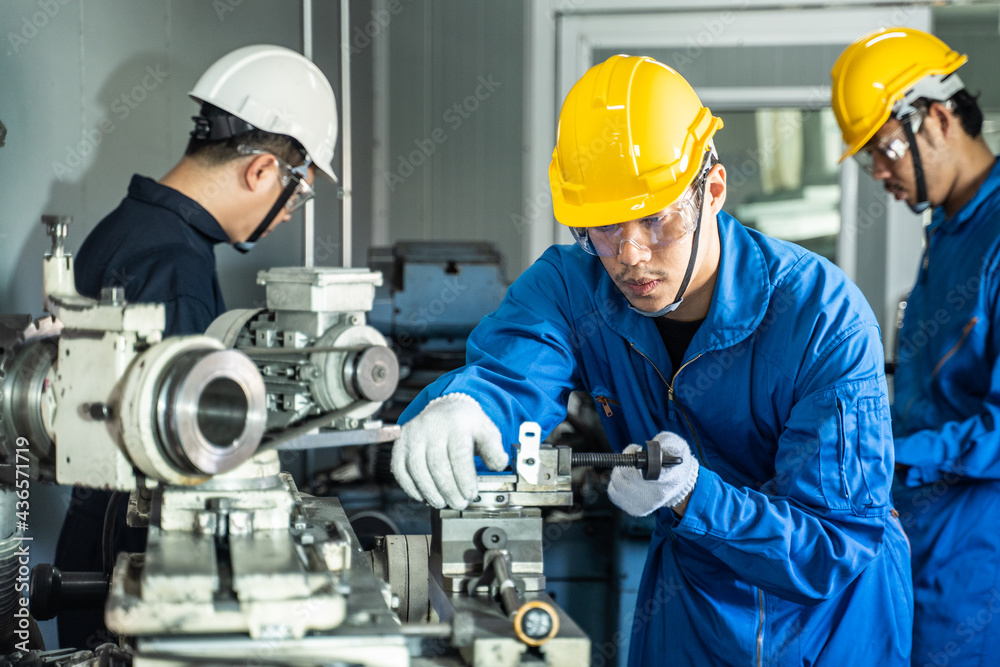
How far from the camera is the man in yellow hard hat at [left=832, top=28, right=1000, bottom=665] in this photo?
1.90m

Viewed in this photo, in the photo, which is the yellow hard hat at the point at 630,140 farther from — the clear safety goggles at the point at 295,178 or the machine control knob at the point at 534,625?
the clear safety goggles at the point at 295,178

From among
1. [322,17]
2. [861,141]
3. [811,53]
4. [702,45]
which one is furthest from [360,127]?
[861,141]

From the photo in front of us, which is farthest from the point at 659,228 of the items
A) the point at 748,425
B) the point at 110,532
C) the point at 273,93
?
the point at 273,93

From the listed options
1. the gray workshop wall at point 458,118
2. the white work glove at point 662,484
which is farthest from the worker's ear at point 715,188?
the gray workshop wall at point 458,118

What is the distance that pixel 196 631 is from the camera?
0.79 metres

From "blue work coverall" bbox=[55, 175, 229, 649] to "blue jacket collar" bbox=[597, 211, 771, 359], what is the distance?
80 centimetres

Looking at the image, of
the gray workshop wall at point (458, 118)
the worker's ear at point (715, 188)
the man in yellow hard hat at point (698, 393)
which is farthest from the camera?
the gray workshop wall at point (458, 118)

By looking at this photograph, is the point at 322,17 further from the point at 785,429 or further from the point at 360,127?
the point at 785,429

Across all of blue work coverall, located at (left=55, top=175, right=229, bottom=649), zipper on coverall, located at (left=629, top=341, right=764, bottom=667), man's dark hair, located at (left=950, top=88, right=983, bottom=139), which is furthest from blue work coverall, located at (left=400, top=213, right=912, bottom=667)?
man's dark hair, located at (left=950, top=88, right=983, bottom=139)

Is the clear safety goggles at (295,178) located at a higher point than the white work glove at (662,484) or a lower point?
higher

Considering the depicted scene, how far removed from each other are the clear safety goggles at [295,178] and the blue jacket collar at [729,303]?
2.84ft

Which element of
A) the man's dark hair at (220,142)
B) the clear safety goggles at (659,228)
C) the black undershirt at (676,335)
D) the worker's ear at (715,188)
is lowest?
the black undershirt at (676,335)

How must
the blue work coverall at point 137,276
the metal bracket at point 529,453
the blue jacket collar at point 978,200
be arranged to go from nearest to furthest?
the metal bracket at point 529,453, the blue work coverall at point 137,276, the blue jacket collar at point 978,200

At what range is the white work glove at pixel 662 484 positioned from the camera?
119cm
